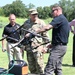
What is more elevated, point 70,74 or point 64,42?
point 64,42

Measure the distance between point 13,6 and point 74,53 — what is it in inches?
3847

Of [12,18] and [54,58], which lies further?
[12,18]

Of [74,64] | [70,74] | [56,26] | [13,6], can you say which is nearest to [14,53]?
[70,74]

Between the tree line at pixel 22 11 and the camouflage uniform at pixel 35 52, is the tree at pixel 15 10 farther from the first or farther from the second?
the camouflage uniform at pixel 35 52

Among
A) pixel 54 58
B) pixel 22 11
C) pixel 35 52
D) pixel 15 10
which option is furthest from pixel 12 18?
pixel 22 11

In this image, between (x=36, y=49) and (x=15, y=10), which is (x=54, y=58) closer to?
(x=36, y=49)

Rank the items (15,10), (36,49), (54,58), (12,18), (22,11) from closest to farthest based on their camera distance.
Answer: (54,58)
(36,49)
(12,18)
(15,10)
(22,11)

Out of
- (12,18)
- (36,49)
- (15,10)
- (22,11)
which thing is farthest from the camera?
(22,11)

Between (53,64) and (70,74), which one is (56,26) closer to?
(53,64)

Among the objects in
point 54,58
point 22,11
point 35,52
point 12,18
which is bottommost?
point 54,58

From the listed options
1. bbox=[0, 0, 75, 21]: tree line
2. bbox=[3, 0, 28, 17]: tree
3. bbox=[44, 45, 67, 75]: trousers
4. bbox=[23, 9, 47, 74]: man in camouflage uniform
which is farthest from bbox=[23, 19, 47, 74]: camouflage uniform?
bbox=[3, 0, 28, 17]: tree

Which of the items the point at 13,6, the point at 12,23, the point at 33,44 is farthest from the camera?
the point at 13,6

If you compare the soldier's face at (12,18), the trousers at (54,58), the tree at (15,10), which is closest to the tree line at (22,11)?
the tree at (15,10)

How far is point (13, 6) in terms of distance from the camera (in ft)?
352
